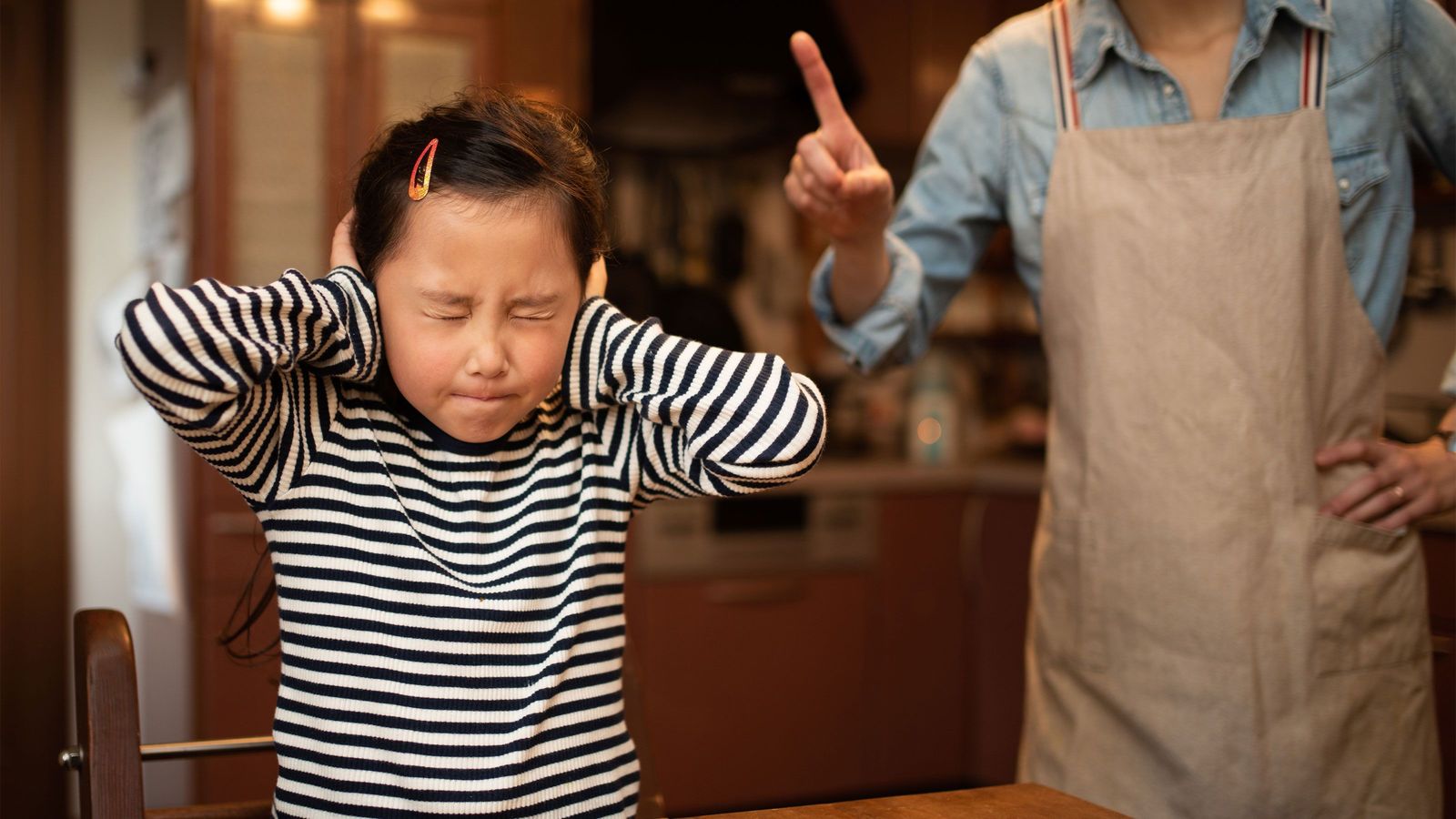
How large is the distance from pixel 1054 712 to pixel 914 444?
205 cm

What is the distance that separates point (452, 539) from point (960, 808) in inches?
14.6

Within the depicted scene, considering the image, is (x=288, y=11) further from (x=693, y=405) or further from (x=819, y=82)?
(x=693, y=405)

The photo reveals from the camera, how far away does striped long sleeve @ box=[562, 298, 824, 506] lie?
816 millimetres

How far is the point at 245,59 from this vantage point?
2238mm

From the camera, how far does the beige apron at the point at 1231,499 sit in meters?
1.01

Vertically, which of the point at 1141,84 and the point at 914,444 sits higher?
the point at 1141,84

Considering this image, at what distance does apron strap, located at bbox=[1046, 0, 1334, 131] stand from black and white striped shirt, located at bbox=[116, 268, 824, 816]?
0.44m

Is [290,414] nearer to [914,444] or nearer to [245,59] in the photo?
[245,59]

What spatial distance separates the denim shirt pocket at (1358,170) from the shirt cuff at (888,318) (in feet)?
1.19

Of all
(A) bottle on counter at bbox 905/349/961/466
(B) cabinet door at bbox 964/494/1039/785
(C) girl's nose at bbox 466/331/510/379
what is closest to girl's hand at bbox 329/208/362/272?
(C) girl's nose at bbox 466/331/510/379

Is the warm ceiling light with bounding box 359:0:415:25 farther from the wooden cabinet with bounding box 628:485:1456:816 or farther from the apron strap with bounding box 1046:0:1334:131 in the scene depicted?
the apron strap with bounding box 1046:0:1334:131

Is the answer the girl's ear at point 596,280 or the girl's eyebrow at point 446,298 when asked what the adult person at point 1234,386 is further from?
the girl's eyebrow at point 446,298

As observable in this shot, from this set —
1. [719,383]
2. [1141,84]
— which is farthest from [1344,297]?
[719,383]

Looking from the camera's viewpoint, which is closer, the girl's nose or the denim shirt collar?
the girl's nose
